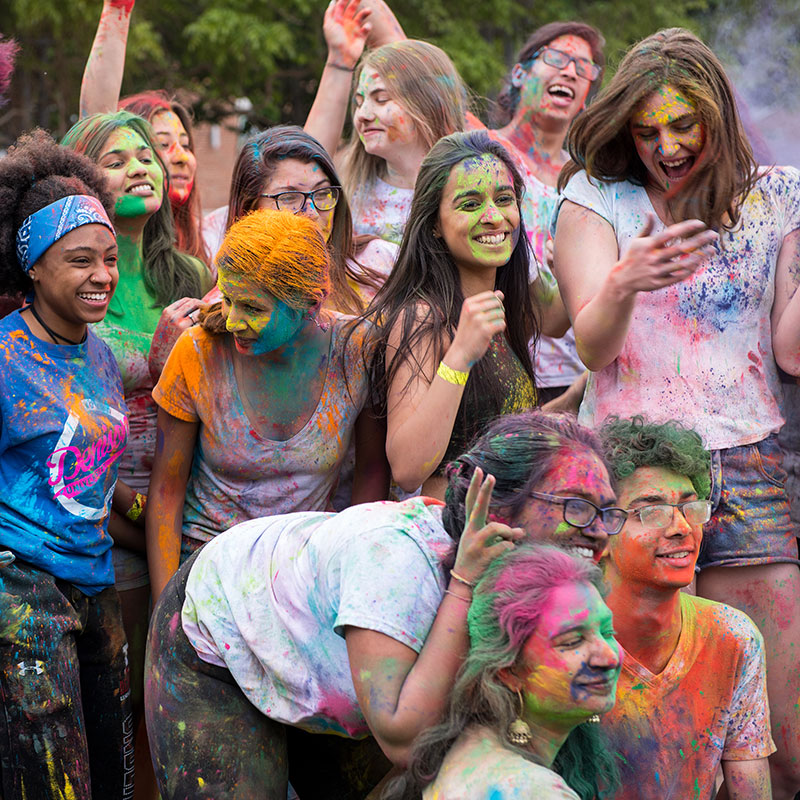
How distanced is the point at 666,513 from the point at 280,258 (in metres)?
1.13

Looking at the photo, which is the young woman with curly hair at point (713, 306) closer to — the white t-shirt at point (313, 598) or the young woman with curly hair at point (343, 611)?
the young woman with curly hair at point (343, 611)

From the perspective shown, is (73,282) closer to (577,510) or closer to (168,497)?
(168,497)

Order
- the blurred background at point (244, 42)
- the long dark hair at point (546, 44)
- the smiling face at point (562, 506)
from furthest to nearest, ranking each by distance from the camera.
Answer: the blurred background at point (244, 42) < the long dark hair at point (546, 44) < the smiling face at point (562, 506)

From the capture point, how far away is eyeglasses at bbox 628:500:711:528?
2.65 metres

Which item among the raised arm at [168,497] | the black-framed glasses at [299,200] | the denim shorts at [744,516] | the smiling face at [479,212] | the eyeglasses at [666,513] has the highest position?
the smiling face at [479,212]

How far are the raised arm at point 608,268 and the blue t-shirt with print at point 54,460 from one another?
49.4 inches

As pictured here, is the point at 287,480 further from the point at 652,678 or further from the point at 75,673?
the point at 652,678

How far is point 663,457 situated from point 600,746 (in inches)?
27.4

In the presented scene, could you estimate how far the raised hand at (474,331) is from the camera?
2.80 metres

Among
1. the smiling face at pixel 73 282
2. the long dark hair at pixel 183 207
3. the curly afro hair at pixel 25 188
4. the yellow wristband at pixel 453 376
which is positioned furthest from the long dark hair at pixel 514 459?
the long dark hair at pixel 183 207

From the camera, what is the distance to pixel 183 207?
4359 millimetres

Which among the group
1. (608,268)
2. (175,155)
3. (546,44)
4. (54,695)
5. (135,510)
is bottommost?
(54,695)

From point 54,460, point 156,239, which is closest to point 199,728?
point 54,460

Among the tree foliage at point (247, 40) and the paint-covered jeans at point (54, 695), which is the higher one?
the tree foliage at point (247, 40)
